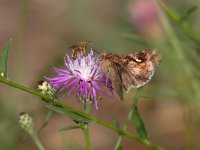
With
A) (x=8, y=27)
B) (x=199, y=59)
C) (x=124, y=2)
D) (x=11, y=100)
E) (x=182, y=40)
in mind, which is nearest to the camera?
(x=199, y=59)

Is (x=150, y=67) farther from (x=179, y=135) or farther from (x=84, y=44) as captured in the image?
(x=179, y=135)

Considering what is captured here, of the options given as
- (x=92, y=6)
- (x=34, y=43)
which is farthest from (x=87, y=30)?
(x=34, y=43)

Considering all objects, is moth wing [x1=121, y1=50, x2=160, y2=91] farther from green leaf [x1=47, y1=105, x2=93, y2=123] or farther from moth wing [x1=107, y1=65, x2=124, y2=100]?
green leaf [x1=47, y1=105, x2=93, y2=123]

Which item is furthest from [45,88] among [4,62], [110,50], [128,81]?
[110,50]

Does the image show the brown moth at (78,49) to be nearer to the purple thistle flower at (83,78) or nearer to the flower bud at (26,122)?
the purple thistle flower at (83,78)

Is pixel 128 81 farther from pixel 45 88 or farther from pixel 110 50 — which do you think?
pixel 110 50
